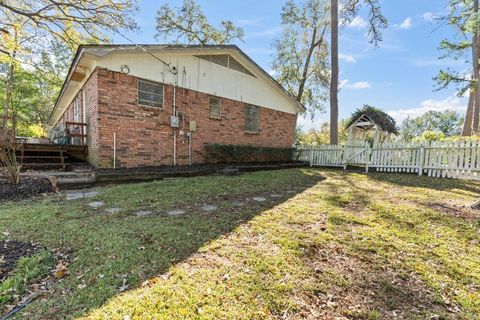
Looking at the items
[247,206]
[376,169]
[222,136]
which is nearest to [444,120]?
[376,169]

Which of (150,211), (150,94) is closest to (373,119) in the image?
(150,94)

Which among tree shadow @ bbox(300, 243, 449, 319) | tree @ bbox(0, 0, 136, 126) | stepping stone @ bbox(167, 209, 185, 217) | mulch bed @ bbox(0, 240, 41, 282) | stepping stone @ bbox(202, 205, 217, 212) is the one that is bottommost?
mulch bed @ bbox(0, 240, 41, 282)

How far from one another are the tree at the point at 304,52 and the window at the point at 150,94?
12.7 meters

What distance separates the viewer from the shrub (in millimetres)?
9562

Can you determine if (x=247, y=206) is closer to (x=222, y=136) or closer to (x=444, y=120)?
(x=222, y=136)

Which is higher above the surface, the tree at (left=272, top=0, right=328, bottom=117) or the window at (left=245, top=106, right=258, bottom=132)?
the tree at (left=272, top=0, right=328, bottom=117)

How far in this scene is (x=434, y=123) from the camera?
58281 millimetres

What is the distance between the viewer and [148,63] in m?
7.93

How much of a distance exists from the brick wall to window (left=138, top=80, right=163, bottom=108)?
17cm

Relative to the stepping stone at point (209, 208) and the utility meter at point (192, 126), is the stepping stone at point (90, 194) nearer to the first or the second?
the stepping stone at point (209, 208)

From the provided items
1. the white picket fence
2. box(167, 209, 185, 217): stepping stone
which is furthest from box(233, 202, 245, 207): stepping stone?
the white picket fence

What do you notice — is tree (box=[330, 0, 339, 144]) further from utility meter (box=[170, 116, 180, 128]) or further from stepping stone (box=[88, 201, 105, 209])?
stepping stone (box=[88, 201, 105, 209])

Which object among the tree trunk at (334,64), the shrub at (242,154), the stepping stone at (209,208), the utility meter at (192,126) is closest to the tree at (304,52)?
the tree trunk at (334,64)

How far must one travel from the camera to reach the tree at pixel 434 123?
55781mm
